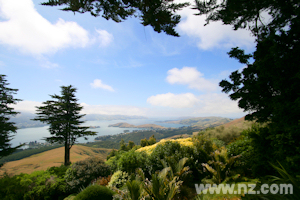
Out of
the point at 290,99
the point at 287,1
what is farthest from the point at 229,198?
the point at 287,1

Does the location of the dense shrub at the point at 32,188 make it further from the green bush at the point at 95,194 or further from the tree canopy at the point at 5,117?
the tree canopy at the point at 5,117

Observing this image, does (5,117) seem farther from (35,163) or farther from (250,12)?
(35,163)

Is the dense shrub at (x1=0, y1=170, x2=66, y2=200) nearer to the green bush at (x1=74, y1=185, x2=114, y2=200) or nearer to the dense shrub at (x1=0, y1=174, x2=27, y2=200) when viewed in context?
the dense shrub at (x1=0, y1=174, x2=27, y2=200)

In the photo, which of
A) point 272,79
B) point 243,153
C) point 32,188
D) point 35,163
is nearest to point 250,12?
point 272,79

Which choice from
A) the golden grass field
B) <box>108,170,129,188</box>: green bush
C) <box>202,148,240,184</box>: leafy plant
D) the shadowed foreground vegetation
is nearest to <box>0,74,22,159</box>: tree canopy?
the golden grass field

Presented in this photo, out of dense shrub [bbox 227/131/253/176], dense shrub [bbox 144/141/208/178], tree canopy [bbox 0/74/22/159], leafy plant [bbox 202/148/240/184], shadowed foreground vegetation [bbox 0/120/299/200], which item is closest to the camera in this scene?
shadowed foreground vegetation [bbox 0/120/299/200]

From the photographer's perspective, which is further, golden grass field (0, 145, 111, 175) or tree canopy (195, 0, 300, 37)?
golden grass field (0, 145, 111, 175)

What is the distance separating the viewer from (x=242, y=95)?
4.37 metres

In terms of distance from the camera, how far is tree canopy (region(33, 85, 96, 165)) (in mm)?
18050

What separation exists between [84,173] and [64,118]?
54.0 feet

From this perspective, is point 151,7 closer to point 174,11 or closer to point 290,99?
point 174,11

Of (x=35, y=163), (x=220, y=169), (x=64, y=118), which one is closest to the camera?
(x=220, y=169)

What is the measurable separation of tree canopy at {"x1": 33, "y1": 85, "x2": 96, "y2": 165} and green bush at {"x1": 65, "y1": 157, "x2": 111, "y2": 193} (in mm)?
14312

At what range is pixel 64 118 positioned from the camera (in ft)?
62.1
